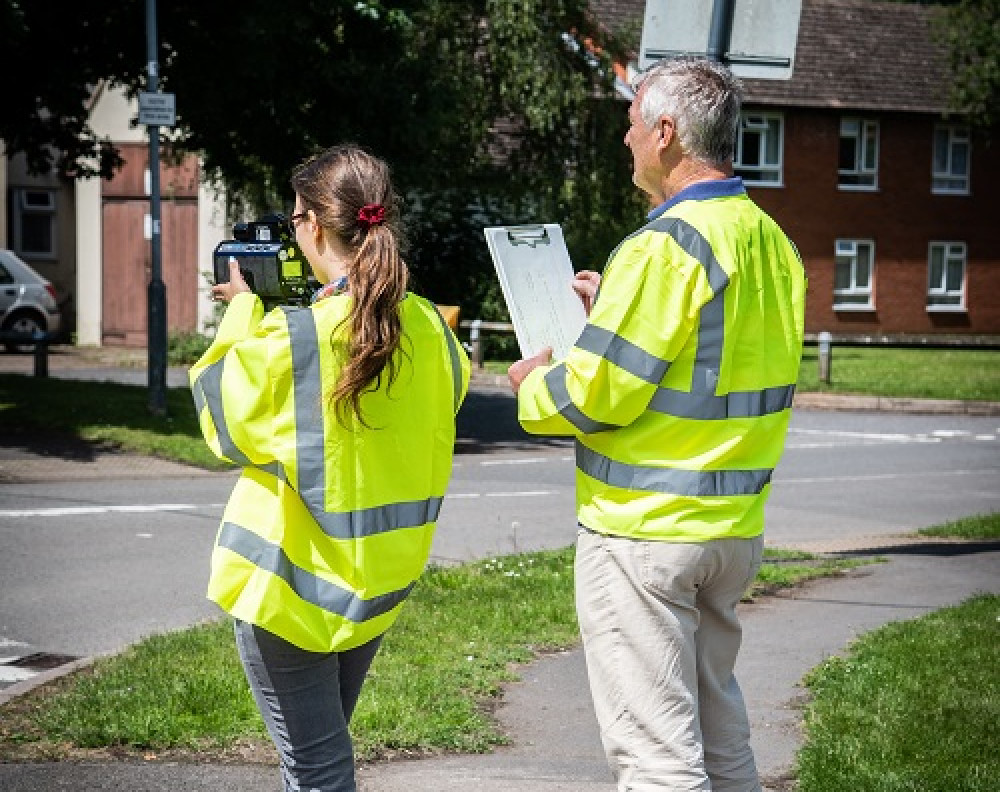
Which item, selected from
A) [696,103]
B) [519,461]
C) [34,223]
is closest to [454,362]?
[696,103]

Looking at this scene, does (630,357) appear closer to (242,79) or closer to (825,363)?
(242,79)

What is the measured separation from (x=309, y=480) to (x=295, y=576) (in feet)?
0.71

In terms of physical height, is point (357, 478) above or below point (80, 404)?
above

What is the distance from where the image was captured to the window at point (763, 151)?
137ft

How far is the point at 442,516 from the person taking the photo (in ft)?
39.9

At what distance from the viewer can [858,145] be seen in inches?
1692

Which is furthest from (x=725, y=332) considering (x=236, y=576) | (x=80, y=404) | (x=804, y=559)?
(x=80, y=404)

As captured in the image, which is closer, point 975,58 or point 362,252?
point 362,252

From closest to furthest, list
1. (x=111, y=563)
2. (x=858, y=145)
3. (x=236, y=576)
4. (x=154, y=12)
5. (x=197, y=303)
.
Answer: (x=236, y=576) < (x=111, y=563) < (x=154, y=12) < (x=197, y=303) < (x=858, y=145)

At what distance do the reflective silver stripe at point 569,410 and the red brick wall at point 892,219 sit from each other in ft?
126

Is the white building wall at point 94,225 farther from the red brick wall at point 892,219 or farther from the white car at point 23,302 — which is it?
the red brick wall at point 892,219

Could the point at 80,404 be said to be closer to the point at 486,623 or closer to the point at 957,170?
the point at 486,623

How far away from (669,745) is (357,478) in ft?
3.05

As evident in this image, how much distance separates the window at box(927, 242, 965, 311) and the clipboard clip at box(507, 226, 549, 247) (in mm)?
41363
